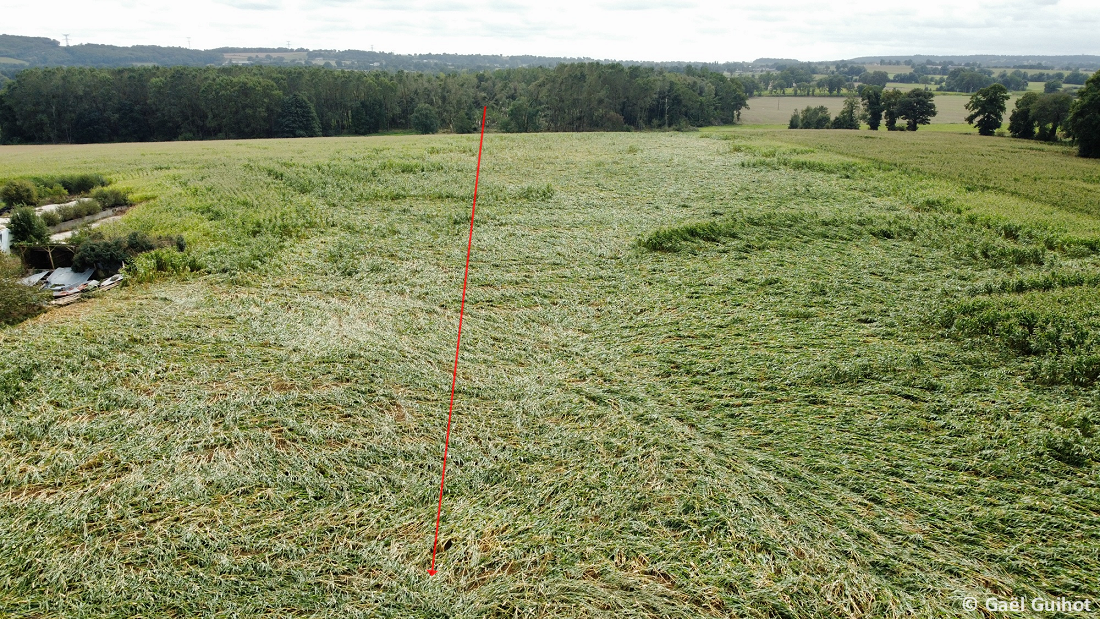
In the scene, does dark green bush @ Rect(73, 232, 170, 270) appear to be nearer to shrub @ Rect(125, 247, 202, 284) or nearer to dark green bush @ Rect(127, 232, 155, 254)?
dark green bush @ Rect(127, 232, 155, 254)

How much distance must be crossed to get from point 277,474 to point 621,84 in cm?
5425

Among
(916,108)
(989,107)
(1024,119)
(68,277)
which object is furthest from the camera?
(916,108)

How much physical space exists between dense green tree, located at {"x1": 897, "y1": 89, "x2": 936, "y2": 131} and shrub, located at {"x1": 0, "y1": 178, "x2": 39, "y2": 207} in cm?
5239

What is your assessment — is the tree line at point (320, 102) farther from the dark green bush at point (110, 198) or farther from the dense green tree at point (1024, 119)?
the dark green bush at point (110, 198)

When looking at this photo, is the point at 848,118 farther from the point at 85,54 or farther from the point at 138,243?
the point at 85,54

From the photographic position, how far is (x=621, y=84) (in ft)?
174

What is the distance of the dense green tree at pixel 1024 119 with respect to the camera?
105 ft

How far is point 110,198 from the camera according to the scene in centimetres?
1496

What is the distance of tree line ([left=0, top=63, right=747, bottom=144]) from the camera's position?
42344 mm

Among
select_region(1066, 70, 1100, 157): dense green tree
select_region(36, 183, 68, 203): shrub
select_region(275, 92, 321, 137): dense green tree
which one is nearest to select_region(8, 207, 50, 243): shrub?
select_region(36, 183, 68, 203): shrub

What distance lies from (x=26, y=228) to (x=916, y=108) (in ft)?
175

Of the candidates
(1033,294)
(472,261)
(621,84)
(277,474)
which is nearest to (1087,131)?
(1033,294)

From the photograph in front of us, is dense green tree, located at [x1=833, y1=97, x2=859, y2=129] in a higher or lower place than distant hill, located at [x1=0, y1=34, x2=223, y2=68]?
lower

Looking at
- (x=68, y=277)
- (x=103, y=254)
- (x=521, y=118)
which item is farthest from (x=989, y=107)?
(x=68, y=277)
